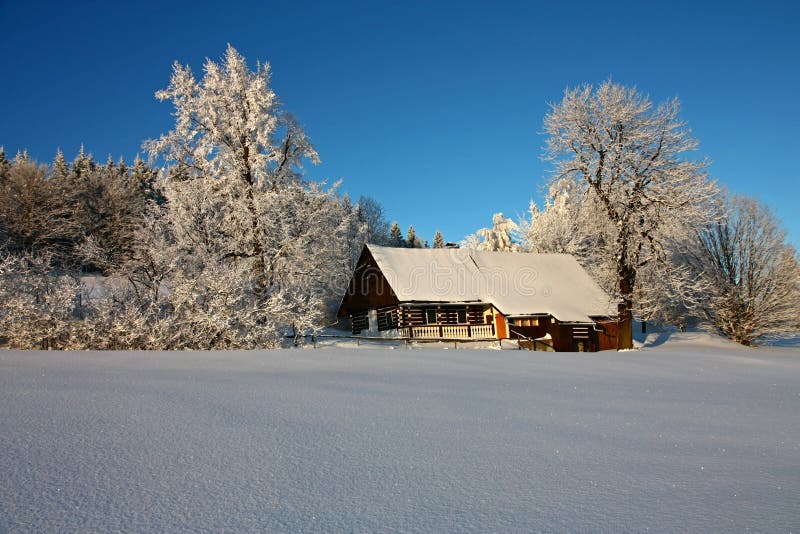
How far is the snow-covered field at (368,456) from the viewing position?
2.82 m

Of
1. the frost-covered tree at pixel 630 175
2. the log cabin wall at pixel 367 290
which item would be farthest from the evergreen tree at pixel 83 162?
the frost-covered tree at pixel 630 175

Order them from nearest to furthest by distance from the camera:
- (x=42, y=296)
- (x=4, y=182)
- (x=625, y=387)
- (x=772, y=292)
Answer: (x=625, y=387)
(x=42, y=296)
(x=772, y=292)
(x=4, y=182)

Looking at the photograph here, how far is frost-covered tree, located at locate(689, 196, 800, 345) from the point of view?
91.6ft

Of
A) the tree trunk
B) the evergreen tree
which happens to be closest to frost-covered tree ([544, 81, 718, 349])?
the tree trunk

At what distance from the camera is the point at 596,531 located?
279 cm

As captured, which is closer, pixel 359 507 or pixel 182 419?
pixel 359 507

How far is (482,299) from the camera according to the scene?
1202 inches

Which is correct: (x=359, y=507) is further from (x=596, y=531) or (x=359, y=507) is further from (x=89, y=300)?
(x=89, y=300)

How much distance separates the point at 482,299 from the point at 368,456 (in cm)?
2721

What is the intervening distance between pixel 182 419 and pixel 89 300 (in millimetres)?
10999

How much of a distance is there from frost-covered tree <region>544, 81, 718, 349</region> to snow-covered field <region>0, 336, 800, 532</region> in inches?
833

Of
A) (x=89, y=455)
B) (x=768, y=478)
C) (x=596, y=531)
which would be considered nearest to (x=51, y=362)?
(x=89, y=455)

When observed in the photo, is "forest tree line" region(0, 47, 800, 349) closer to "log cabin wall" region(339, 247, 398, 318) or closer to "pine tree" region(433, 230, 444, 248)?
"log cabin wall" region(339, 247, 398, 318)

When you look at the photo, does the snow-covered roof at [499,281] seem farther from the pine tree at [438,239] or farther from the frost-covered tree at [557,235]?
the pine tree at [438,239]
